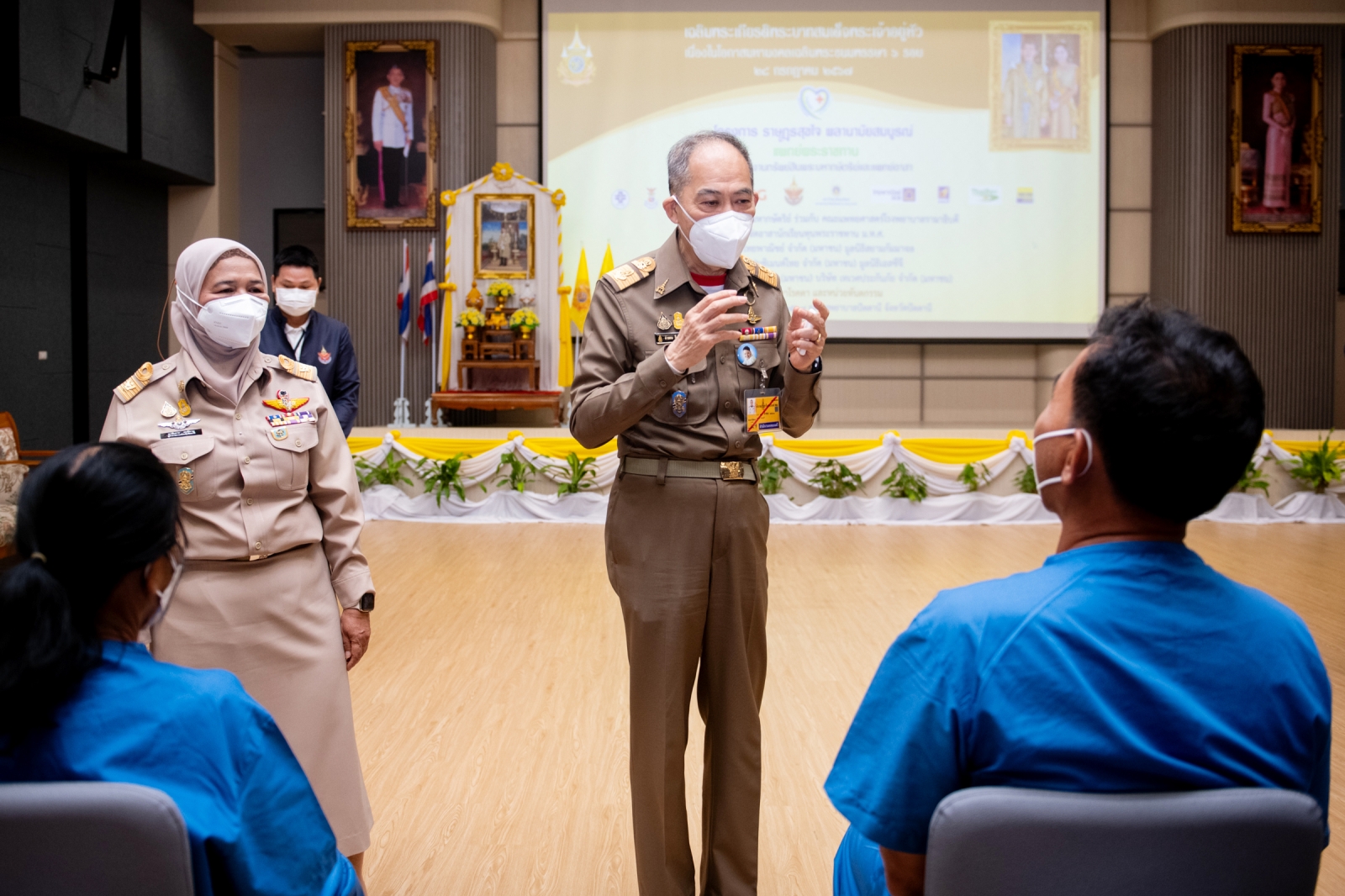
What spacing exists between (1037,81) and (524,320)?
18.6 feet

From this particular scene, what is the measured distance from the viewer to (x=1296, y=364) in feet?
32.4

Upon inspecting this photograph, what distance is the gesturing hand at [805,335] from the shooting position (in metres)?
1.88

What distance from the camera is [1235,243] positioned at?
9.69 metres

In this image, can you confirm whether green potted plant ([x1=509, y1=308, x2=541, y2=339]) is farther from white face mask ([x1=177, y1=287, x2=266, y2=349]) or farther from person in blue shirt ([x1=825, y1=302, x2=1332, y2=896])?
person in blue shirt ([x1=825, y1=302, x2=1332, y2=896])

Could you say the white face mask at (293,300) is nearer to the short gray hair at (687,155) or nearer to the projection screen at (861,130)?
the short gray hair at (687,155)

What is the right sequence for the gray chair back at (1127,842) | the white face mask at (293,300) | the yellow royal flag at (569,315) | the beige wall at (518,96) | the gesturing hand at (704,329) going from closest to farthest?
the gray chair back at (1127,842) < the gesturing hand at (704,329) < the white face mask at (293,300) < the yellow royal flag at (569,315) < the beige wall at (518,96)

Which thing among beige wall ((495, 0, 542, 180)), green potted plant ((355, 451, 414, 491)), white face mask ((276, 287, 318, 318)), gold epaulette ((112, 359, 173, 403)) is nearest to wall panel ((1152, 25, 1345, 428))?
beige wall ((495, 0, 542, 180))

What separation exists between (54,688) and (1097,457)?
1076 mm

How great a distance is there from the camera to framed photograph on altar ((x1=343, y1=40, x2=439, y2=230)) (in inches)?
384

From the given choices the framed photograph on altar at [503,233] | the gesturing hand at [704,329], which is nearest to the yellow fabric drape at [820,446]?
the framed photograph on altar at [503,233]

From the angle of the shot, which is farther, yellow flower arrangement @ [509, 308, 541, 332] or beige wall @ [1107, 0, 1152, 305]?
beige wall @ [1107, 0, 1152, 305]

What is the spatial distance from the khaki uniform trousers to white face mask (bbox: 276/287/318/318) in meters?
2.22

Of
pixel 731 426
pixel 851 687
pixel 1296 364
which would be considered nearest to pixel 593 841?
pixel 731 426

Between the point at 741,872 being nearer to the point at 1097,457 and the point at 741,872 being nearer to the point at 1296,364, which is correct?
the point at 1097,457
